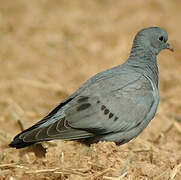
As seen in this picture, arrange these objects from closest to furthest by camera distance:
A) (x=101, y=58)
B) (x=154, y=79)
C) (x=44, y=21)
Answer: (x=154, y=79)
(x=101, y=58)
(x=44, y=21)

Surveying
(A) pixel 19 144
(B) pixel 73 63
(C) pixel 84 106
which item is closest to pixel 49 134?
(A) pixel 19 144

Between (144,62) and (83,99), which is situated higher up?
(144,62)

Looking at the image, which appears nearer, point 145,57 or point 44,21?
point 145,57

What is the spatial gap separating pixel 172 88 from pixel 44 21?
406 centimetres

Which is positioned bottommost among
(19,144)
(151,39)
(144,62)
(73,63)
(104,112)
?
(19,144)

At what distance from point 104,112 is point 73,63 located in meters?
4.68

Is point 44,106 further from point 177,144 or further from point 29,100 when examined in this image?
point 177,144

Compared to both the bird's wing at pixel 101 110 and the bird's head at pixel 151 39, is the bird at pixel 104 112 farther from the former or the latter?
the bird's head at pixel 151 39

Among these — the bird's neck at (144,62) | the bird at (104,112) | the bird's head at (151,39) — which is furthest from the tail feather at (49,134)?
the bird's head at (151,39)

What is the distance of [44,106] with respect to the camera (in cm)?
846

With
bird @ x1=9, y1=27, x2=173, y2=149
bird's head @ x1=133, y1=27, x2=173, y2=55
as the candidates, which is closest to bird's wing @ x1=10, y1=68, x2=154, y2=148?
bird @ x1=9, y1=27, x2=173, y2=149

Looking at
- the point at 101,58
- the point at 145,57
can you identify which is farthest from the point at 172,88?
the point at 145,57

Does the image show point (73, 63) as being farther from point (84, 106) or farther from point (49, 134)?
point (49, 134)

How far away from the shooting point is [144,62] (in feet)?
20.8
